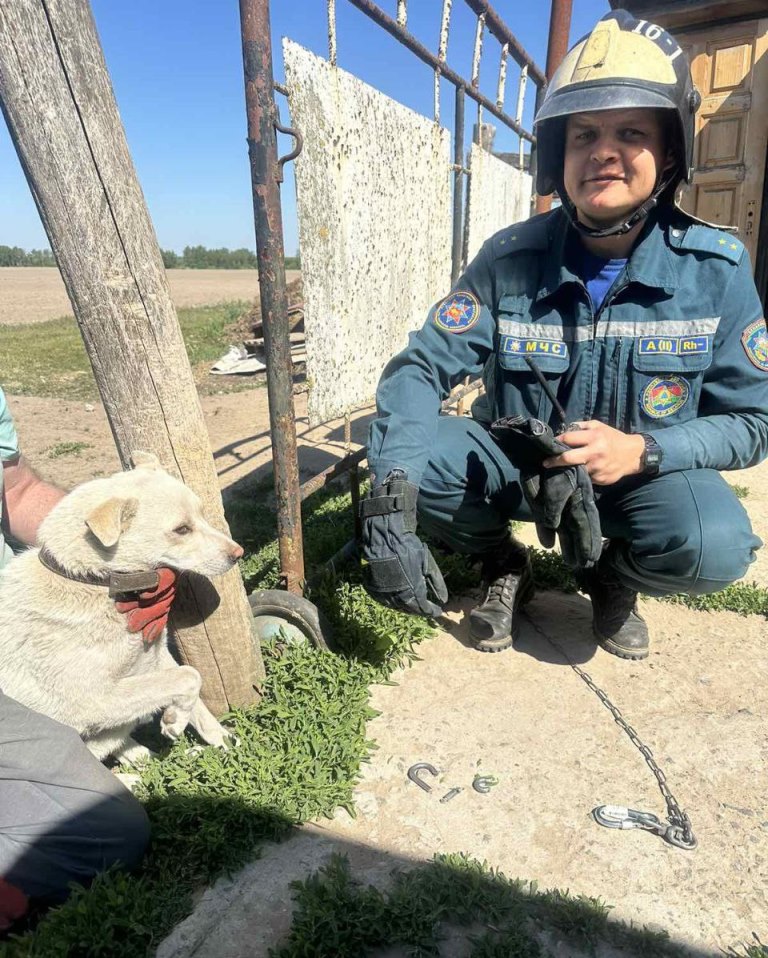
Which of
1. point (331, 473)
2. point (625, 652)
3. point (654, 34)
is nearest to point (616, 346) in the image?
point (654, 34)

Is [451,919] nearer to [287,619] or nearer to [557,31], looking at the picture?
[287,619]

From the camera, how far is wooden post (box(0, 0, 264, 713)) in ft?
5.40

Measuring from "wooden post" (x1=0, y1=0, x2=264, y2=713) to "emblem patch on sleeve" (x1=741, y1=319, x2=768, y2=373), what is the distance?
75.4 inches

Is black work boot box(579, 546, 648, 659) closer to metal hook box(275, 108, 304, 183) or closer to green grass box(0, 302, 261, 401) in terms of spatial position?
metal hook box(275, 108, 304, 183)

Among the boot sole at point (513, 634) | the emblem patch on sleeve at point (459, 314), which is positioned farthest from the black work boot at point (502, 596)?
the emblem patch on sleeve at point (459, 314)

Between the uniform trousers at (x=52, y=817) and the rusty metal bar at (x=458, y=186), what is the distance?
3.92 meters

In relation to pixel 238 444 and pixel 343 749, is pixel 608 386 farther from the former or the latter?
pixel 238 444

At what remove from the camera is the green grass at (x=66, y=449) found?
6.05 m

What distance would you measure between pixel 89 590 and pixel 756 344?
238 centimetres

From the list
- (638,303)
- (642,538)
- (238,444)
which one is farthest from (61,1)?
(238,444)

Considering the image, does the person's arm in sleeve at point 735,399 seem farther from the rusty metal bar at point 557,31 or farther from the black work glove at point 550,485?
the rusty metal bar at point 557,31

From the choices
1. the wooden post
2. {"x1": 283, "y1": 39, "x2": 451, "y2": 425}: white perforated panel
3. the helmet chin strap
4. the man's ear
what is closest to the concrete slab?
the wooden post

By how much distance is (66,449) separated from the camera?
615cm

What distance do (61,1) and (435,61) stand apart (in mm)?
2512
